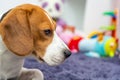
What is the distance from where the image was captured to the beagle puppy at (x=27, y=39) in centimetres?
98

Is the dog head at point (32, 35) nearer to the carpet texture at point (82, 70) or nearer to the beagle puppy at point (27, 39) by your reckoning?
the beagle puppy at point (27, 39)

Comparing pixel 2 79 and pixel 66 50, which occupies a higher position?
pixel 66 50

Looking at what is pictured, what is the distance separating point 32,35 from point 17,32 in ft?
0.19

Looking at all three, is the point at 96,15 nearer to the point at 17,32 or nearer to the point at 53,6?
the point at 53,6

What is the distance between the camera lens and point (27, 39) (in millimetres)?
994

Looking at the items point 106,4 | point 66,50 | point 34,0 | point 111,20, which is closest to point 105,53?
point 111,20

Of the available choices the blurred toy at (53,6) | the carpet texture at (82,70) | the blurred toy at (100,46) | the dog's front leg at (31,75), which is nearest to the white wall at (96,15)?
the blurred toy at (53,6)

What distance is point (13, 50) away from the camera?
97 cm

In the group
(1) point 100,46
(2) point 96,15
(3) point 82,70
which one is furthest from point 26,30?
(2) point 96,15

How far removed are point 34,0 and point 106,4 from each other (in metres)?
0.71

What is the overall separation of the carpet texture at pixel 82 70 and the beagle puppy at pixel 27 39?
10.7 inches

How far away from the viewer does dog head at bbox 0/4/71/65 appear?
3.19ft

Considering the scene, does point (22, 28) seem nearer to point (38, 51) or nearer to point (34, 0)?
point (38, 51)

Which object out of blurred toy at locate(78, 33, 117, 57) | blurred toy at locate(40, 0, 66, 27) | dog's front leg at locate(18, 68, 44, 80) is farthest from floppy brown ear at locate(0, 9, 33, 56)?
blurred toy at locate(40, 0, 66, 27)
